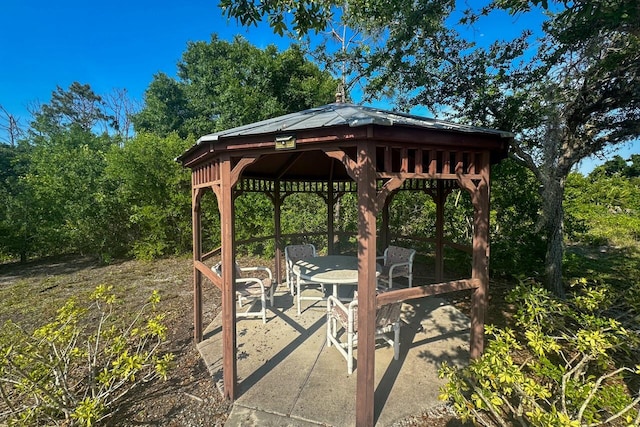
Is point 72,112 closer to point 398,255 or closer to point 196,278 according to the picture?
point 196,278

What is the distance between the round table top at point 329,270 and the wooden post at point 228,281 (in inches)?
63.5

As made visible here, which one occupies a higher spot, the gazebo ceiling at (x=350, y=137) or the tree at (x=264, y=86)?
the tree at (x=264, y=86)

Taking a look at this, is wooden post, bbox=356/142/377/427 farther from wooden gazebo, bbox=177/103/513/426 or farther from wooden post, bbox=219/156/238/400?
wooden post, bbox=219/156/238/400

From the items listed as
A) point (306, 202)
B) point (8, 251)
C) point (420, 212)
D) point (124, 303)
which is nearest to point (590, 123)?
point (420, 212)

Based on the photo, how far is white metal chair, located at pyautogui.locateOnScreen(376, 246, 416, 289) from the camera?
17.0 feet

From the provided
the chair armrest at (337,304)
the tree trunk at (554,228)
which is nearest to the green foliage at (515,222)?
the tree trunk at (554,228)

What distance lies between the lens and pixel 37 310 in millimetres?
5582

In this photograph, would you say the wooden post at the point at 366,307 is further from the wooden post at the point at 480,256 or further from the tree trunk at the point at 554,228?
the tree trunk at the point at 554,228

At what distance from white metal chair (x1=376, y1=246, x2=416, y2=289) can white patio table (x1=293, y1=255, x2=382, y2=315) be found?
0.29 meters

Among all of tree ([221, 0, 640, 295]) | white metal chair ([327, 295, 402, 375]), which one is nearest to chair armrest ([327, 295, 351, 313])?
white metal chair ([327, 295, 402, 375])

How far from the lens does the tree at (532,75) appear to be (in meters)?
3.58

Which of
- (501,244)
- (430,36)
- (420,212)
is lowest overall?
(501,244)

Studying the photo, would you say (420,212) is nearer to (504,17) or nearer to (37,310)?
(504,17)

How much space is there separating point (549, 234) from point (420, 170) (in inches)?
144
